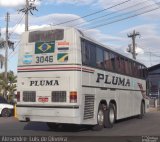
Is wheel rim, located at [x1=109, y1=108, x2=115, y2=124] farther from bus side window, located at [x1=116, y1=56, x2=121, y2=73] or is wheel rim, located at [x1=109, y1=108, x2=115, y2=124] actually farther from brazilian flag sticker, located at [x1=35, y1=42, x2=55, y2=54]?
brazilian flag sticker, located at [x1=35, y1=42, x2=55, y2=54]

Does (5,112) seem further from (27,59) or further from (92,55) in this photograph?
(92,55)

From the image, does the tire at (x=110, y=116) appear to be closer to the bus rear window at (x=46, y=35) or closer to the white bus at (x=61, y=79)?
the white bus at (x=61, y=79)

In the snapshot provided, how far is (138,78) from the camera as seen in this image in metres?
23.8

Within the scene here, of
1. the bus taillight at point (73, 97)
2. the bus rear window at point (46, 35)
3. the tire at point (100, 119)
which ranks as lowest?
the tire at point (100, 119)

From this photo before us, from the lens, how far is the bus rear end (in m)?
15.2

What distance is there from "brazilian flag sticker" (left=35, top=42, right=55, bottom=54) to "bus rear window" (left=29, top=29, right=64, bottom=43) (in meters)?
0.16

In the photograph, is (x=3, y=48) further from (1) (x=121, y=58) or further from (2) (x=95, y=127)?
(2) (x=95, y=127)

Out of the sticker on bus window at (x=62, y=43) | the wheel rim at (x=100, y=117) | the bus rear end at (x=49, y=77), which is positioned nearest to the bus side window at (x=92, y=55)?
the bus rear end at (x=49, y=77)

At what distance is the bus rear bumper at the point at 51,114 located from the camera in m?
15.1

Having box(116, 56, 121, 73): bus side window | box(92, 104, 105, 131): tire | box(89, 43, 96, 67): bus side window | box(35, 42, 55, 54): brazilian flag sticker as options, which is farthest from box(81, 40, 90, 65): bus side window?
box(116, 56, 121, 73): bus side window

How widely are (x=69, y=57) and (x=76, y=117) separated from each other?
2200 mm

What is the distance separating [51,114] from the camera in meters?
15.4

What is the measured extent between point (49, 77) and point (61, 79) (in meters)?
0.53

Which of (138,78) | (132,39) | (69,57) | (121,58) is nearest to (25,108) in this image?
(69,57)
